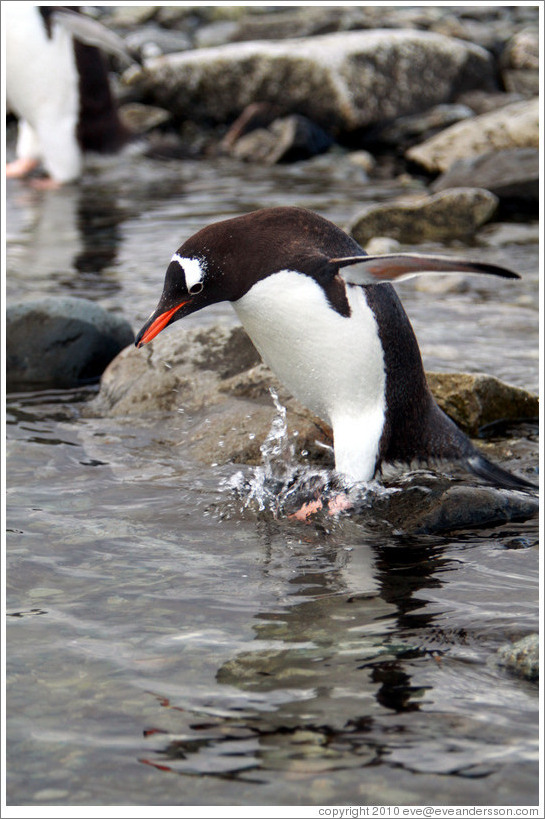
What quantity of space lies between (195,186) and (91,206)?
126cm

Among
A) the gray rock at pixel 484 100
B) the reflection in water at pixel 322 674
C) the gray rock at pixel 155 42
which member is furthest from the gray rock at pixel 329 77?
the reflection in water at pixel 322 674

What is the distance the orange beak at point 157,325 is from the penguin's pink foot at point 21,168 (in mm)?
7675

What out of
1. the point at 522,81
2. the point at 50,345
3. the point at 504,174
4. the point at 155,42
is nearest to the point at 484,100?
the point at 522,81

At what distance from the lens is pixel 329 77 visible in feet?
39.7

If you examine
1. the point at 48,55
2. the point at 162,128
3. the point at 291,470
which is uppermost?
the point at 48,55

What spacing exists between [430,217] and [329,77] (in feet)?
14.6

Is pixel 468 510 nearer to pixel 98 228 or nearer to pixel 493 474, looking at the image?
pixel 493 474

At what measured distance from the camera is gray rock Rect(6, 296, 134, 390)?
538 cm

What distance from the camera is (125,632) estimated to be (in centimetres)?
288

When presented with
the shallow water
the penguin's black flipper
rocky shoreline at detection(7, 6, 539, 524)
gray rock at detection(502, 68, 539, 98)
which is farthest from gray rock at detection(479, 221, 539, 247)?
gray rock at detection(502, 68, 539, 98)

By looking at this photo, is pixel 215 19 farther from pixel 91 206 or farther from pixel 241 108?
pixel 91 206

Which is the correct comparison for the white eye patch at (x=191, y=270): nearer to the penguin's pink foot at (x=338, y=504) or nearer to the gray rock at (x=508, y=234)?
the penguin's pink foot at (x=338, y=504)

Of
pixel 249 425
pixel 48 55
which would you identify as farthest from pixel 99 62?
pixel 249 425

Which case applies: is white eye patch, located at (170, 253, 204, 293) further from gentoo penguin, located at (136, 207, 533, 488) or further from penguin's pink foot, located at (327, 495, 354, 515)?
penguin's pink foot, located at (327, 495, 354, 515)
